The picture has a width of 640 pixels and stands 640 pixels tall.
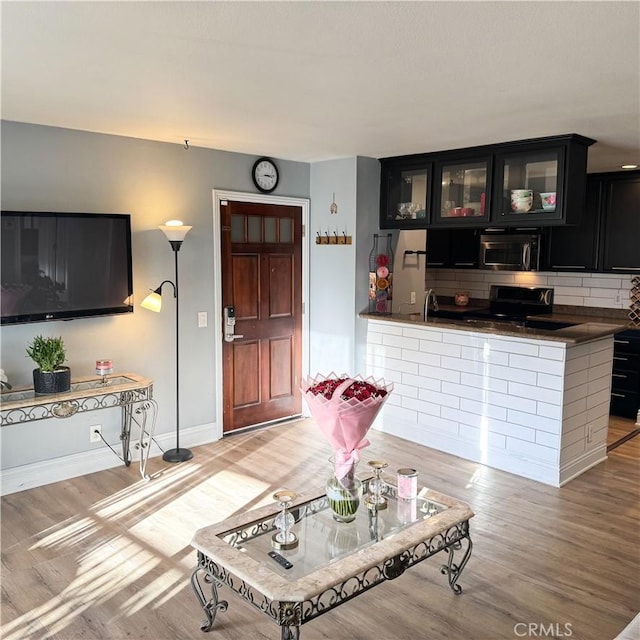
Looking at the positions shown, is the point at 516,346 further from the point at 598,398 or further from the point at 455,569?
the point at 455,569

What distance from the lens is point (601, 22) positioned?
2.09 metres

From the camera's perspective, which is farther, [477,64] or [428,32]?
[477,64]

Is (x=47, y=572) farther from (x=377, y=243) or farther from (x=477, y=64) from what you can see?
(x=377, y=243)

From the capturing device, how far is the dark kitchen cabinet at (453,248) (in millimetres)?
6926

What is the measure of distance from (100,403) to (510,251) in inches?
178

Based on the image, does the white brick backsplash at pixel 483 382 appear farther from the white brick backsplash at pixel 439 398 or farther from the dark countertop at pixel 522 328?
the dark countertop at pixel 522 328

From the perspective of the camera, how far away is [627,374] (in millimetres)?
5707

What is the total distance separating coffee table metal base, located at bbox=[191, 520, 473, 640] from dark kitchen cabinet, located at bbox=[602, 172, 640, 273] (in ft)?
13.5

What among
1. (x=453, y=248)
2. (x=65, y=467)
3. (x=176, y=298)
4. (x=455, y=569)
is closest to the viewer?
(x=455, y=569)

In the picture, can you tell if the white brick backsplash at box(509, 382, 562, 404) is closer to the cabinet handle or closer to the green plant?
the cabinet handle

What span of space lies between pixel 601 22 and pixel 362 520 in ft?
7.15

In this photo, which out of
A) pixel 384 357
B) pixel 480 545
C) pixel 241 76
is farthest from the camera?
pixel 384 357

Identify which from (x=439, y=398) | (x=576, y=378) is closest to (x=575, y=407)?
(x=576, y=378)

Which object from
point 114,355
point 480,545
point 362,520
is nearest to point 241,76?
point 362,520
